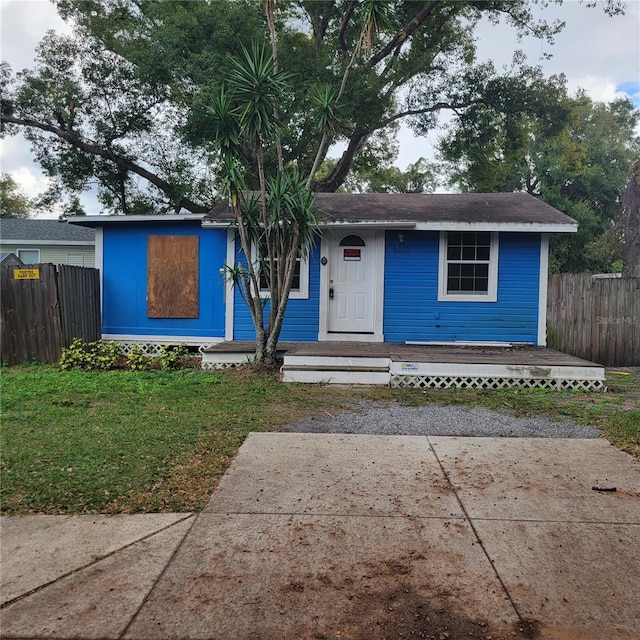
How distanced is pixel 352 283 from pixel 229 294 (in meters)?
2.36

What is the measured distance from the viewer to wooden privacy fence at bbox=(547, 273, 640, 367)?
1016 cm

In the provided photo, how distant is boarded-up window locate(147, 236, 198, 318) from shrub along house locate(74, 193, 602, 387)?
2cm

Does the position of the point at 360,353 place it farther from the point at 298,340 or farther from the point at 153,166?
the point at 153,166

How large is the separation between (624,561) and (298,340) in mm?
7747

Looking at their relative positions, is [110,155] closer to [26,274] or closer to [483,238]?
[26,274]

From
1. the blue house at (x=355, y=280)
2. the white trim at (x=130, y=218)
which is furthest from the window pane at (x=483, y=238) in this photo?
the white trim at (x=130, y=218)

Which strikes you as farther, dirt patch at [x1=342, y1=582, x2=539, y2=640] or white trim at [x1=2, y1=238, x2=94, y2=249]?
white trim at [x1=2, y1=238, x2=94, y2=249]

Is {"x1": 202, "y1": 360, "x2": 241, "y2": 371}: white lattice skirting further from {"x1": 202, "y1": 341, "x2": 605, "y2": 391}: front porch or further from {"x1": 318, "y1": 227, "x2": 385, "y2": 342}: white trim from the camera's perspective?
{"x1": 318, "y1": 227, "x2": 385, "y2": 342}: white trim

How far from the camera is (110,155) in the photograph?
64.8 feet

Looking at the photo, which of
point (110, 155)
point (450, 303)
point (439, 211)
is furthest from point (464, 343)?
point (110, 155)

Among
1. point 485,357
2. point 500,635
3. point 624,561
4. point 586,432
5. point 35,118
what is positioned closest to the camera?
point 500,635

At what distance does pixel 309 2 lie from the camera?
64.6 feet

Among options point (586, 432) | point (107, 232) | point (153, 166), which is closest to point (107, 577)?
point (586, 432)

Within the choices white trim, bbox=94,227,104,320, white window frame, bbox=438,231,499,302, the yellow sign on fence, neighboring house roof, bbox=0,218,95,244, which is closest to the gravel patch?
white window frame, bbox=438,231,499,302
